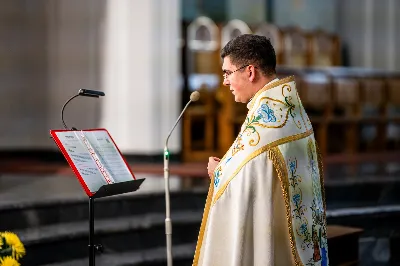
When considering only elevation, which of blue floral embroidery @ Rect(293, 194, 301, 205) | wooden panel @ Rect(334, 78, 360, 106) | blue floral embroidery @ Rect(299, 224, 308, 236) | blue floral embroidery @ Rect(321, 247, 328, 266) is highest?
wooden panel @ Rect(334, 78, 360, 106)

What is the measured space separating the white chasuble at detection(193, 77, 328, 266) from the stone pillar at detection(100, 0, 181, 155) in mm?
4928

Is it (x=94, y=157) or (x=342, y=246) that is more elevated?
(x=94, y=157)

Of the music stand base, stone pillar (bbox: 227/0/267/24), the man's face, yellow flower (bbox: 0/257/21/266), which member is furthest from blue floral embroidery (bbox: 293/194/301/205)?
stone pillar (bbox: 227/0/267/24)

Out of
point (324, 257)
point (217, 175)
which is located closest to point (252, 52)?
point (217, 175)

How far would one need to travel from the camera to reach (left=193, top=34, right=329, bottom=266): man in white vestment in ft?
8.28

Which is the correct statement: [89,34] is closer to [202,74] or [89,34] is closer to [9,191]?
[202,74]

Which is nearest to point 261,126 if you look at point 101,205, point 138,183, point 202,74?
point 138,183

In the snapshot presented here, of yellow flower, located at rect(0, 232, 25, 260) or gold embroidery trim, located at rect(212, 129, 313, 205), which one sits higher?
gold embroidery trim, located at rect(212, 129, 313, 205)

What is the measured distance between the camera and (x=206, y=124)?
819cm

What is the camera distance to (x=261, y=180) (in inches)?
99.6

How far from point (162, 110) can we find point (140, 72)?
47cm

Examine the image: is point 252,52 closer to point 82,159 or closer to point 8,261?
point 82,159

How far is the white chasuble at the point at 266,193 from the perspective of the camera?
99.3 inches

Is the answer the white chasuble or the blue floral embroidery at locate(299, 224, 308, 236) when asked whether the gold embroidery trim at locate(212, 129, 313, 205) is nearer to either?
the white chasuble
